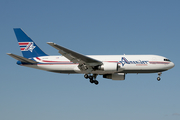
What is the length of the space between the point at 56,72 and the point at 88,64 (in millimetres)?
6152

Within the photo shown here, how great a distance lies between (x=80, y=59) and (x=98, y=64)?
2.87m

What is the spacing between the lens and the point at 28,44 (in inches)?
1833

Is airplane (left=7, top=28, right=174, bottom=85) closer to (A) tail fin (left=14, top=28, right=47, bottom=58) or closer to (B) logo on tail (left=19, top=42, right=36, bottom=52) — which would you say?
(A) tail fin (left=14, top=28, right=47, bottom=58)

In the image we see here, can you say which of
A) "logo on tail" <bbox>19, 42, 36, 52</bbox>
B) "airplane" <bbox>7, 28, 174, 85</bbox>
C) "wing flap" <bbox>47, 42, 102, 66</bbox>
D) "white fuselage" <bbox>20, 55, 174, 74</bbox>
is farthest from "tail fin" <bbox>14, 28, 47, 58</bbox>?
"wing flap" <bbox>47, 42, 102, 66</bbox>

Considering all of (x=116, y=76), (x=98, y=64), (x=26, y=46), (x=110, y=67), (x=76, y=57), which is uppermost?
(x=26, y=46)

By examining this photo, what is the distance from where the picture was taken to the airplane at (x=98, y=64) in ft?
133

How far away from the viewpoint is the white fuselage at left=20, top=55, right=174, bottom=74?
135 feet

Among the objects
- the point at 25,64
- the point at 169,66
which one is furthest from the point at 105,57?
the point at 25,64

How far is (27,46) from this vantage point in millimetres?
46312

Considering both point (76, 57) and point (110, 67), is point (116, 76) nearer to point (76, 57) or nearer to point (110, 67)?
point (110, 67)

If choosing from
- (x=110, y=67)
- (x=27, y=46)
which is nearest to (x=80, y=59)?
(x=110, y=67)

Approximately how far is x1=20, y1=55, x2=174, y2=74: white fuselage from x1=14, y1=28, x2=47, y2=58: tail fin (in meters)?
2.33

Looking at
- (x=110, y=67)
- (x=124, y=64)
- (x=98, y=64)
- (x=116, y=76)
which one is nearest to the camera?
(x=110, y=67)

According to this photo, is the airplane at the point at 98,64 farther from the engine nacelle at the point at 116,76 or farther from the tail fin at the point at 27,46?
the tail fin at the point at 27,46
